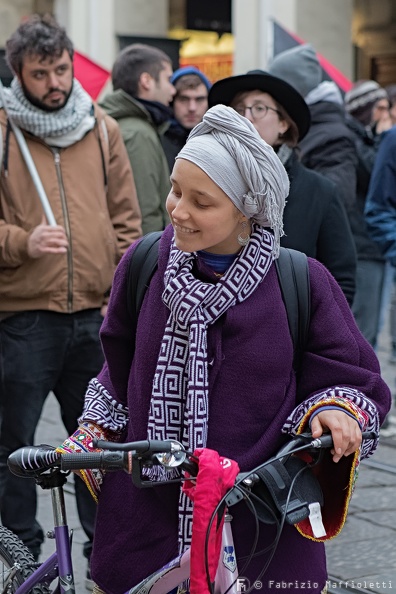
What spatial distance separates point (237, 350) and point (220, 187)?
0.37m

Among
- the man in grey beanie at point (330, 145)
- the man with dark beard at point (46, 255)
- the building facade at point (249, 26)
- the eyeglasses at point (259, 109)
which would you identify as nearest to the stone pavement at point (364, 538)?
the man with dark beard at point (46, 255)

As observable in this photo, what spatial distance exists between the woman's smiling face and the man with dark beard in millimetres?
1709

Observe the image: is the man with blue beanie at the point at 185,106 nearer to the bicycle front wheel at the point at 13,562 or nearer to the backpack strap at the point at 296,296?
the bicycle front wheel at the point at 13,562

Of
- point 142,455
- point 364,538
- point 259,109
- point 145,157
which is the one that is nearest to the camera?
point 142,455

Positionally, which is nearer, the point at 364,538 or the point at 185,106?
the point at 364,538

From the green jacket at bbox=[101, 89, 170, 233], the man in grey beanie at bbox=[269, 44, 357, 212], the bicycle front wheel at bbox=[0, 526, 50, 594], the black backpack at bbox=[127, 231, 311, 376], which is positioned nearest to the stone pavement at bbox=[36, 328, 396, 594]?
the bicycle front wheel at bbox=[0, 526, 50, 594]

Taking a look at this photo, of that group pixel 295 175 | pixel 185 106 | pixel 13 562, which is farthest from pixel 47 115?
pixel 185 106

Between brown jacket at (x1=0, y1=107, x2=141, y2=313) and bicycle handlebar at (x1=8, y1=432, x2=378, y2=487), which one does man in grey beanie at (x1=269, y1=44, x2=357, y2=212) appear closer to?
brown jacket at (x1=0, y1=107, x2=141, y2=313)

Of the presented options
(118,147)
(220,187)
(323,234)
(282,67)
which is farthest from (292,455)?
(282,67)

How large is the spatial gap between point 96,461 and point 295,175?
7.65 ft

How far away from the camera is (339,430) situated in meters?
2.52

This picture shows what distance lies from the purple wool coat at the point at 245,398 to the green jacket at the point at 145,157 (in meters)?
2.98

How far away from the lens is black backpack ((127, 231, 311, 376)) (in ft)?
8.94

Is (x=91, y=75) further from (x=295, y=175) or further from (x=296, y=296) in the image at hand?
(x=296, y=296)
